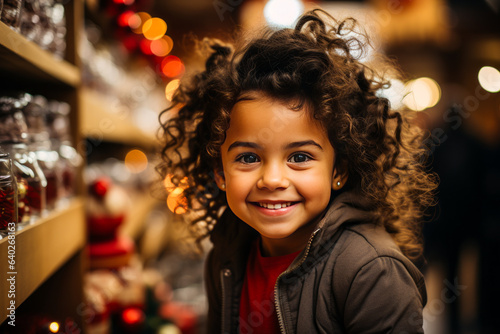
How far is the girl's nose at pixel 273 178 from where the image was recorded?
3.03 feet

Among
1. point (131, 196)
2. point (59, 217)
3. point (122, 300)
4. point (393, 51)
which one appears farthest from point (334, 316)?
point (393, 51)

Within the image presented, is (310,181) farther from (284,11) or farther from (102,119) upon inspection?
(284,11)

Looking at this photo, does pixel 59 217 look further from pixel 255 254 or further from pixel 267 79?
pixel 267 79

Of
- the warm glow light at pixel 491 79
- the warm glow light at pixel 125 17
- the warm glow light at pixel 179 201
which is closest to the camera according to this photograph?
the warm glow light at pixel 179 201

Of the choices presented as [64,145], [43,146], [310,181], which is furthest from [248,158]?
[64,145]

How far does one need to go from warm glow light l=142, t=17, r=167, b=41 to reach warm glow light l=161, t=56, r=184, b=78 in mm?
158

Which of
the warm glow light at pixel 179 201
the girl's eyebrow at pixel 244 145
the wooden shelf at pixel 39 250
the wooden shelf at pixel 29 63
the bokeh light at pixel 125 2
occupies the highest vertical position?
the bokeh light at pixel 125 2

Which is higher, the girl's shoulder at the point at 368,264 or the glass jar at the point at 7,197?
the glass jar at the point at 7,197

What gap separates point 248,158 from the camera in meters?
0.98

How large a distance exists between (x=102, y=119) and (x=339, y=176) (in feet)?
3.70

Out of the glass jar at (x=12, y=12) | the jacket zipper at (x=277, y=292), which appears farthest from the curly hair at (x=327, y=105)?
the glass jar at (x=12, y=12)

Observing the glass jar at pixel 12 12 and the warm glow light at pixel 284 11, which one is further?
the warm glow light at pixel 284 11

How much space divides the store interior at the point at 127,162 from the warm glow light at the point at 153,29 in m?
0.01

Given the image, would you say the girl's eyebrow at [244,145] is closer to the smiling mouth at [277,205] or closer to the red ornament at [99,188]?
the smiling mouth at [277,205]
